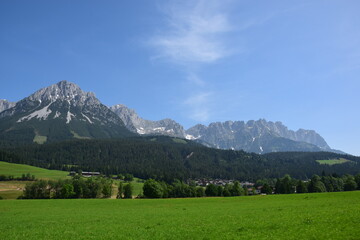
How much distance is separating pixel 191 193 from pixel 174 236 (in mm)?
105216

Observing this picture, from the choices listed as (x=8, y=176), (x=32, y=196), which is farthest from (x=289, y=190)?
(x=8, y=176)

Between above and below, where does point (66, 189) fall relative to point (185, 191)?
above

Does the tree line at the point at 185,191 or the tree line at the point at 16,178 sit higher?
the tree line at the point at 16,178

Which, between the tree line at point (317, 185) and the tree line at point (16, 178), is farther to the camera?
the tree line at point (16, 178)

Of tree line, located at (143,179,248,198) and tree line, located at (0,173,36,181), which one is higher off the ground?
tree line, located at (0,173,36,181)

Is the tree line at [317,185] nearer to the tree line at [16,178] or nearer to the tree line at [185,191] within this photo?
the tree line at [185,191]

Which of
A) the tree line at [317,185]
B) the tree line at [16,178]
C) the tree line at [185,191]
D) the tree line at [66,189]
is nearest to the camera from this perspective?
the tree line at [66,189]

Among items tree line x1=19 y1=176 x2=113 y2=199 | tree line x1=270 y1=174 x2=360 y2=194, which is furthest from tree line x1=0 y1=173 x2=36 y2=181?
tree line x1=270 y1=174 x2=360 y2=194

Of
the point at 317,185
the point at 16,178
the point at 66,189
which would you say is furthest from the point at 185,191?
the point at 16,178

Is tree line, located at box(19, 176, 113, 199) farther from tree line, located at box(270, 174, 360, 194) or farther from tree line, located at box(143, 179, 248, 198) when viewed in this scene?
tree line, located at box(270, 174, 360, 194)

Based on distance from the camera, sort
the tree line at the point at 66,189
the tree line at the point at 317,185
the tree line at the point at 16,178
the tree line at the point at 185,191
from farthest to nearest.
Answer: the tree line at the point at 16,178 < the tree line at the point at 317,185 < the tree line at the point at 185,191 < the tree line at the point at 66,189

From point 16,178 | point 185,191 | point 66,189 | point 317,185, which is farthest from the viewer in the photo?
point 16,178

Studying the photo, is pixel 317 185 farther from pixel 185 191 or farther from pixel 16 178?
pixel 16 178

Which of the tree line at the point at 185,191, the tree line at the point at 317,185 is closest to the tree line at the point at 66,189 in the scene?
the tree line at the point at 185,191
